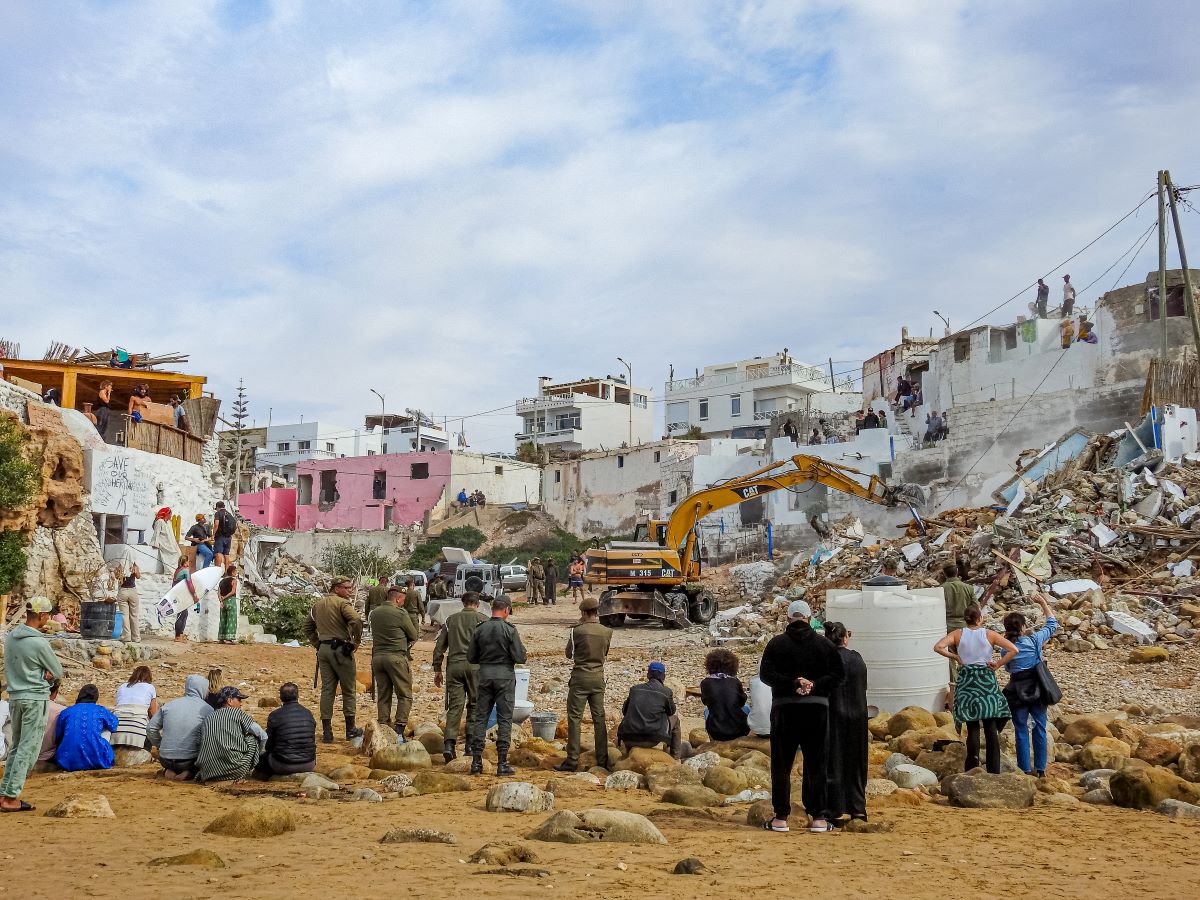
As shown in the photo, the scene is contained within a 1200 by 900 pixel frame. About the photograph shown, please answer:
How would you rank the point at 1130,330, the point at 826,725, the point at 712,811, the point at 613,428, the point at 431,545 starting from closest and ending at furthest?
the point at 826,725 → the point at 712,811 → the point at 1130,330 → the point at 431,545 → the point at 613,428

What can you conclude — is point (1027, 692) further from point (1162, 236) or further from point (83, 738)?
point (1162, 236)

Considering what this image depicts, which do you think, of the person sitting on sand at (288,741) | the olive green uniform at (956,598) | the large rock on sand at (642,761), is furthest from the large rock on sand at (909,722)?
the person sitting on sand at (288,741)

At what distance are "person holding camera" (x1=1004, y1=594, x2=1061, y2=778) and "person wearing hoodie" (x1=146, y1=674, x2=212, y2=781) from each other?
665cm

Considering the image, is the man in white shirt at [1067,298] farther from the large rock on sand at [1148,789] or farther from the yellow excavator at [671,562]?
the large rock on sand at [1148,789]

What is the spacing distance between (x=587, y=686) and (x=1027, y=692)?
3.61m

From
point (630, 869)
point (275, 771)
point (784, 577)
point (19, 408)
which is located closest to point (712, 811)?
point (630, 869)

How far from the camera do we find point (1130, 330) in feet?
112

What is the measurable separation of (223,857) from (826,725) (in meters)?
3.79

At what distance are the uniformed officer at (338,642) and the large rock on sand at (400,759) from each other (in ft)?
4.23

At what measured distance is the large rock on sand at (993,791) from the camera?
7.74 m

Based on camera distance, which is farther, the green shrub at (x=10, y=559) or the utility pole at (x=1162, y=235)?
the utility pole at (x=1162, y=235)

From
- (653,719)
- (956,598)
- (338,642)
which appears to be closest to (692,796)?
(653,719)

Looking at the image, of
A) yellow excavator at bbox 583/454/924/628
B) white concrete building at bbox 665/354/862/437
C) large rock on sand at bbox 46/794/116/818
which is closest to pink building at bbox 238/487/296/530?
white concrete building at bbox 665/354/862/437

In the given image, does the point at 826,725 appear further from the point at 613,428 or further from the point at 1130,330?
the point at 613,428
